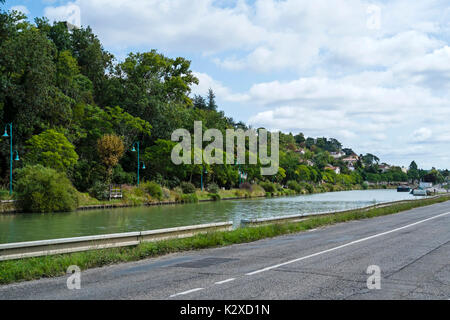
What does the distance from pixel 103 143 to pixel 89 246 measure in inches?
1796

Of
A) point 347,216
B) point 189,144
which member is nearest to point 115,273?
point 347,216

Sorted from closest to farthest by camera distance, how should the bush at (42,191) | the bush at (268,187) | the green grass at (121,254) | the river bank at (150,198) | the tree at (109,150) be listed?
the green grass at (121,254)
the bush at (42,191)
the river bank at (150,198)
the tree at (109,150)
the bush at (268,187)

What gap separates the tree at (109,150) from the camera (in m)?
56.2

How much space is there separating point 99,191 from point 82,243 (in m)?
41.1

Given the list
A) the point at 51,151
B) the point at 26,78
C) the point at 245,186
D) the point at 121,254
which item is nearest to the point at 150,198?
the point at 51,151

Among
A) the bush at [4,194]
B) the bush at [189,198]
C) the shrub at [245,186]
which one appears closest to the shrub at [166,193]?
the bush at [189,198]

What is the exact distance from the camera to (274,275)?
944 cm

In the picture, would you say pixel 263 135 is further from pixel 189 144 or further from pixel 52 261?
pixel 52 261

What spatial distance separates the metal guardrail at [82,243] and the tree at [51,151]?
3486 centimetres

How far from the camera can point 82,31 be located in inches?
3162

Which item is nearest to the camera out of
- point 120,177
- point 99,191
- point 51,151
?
point 51,151

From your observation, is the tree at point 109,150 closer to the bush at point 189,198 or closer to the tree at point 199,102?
the bush at point 189,198

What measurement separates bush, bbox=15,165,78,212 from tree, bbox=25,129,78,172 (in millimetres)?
4439

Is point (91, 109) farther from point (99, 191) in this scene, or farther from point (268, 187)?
point (268, 187)
